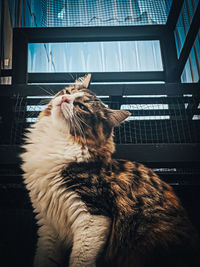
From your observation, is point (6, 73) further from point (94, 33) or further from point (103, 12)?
point (103, 12)

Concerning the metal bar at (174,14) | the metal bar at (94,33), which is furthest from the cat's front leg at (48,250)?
the metal bar at (174,14)

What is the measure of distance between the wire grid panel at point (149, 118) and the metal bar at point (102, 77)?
1.01 feet

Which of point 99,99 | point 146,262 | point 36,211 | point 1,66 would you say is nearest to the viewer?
point 146,262

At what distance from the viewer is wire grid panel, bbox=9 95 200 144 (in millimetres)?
1616

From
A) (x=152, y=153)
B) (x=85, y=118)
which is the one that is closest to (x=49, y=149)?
(x=85, y=118)

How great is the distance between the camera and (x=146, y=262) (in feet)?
3.44

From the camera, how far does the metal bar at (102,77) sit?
197 cm

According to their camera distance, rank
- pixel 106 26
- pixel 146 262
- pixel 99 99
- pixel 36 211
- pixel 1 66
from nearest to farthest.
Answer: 1. pixel 146 262
2. pixel 36 211
3. pixel 99 99
4. pixel 1 66
5. pixel 106 26

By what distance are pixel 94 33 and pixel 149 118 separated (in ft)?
3.31

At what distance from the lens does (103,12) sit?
2184mm

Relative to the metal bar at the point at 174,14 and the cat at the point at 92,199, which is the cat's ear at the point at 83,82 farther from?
the metal bar at the point at 174,14

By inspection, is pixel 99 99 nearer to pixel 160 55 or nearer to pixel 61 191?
pixel 61 191

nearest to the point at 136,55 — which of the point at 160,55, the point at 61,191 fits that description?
the point at 160,55

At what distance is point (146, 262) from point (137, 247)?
0.07 m
